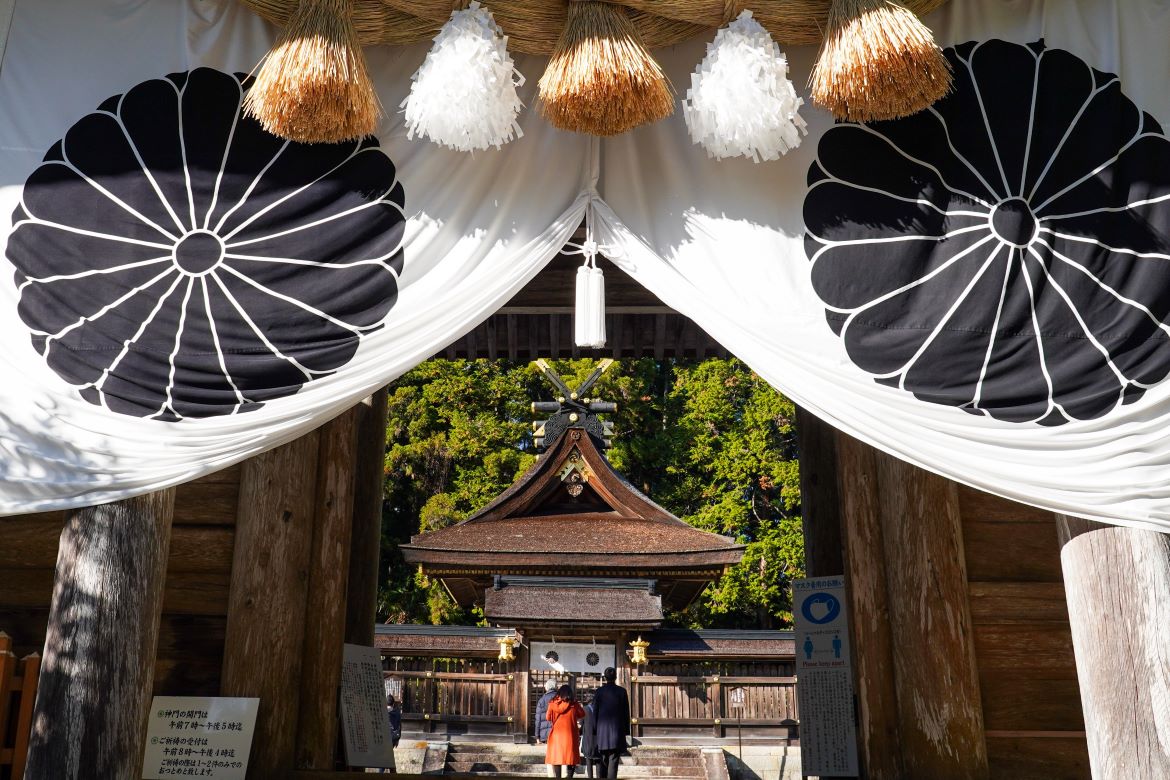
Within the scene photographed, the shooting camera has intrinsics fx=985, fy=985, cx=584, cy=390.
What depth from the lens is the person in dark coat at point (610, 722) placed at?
30.2ft

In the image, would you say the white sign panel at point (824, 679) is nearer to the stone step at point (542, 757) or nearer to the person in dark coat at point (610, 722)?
the person in dark coat at point (610, 722)

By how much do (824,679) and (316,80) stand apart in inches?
169

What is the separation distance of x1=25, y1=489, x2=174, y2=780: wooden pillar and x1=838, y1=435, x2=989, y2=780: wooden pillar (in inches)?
130

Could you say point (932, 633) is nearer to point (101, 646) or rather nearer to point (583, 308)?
point (583, 308)

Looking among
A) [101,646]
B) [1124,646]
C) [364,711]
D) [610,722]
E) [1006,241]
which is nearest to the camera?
[1124,646]

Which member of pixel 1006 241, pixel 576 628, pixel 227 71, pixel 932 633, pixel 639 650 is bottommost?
pixel 932 633

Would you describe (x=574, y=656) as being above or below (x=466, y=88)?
below

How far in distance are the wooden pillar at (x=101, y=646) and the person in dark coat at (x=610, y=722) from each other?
6739 mm

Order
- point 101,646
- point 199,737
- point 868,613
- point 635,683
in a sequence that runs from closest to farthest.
A: point 101,646 → point 199,737 → point 868,613 → point 635,683

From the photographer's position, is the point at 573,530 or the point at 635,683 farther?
the point at 635,683

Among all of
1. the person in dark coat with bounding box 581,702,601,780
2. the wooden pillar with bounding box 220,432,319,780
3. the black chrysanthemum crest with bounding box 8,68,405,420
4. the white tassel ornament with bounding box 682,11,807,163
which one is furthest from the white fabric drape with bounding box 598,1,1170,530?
the person in dark coat with bounding box 581,702,601,780

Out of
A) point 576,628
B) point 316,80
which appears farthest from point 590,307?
point 576,628

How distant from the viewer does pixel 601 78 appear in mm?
2760

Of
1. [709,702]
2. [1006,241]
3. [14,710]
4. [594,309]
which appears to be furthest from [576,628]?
[1006,241]
